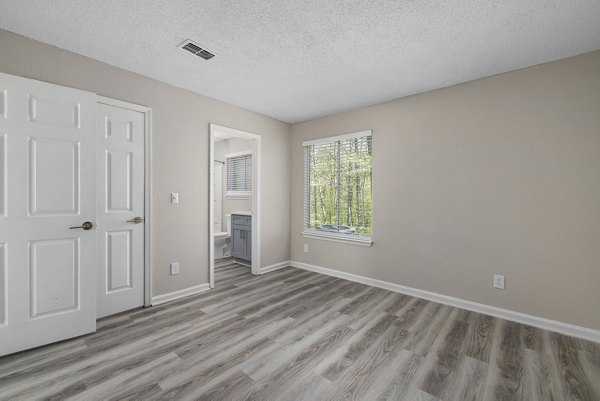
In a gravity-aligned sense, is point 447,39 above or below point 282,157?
above

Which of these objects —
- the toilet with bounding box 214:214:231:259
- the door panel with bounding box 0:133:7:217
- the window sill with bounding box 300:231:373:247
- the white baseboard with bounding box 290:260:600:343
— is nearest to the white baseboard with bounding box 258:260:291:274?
the window sill with bounding box 300:231:373:247

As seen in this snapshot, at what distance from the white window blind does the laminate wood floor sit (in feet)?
9.81

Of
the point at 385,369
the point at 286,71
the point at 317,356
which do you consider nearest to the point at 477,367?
the point at 385,369

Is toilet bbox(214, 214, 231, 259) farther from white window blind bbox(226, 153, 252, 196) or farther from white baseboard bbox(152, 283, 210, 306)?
white baseboard bbox(152, 283, 210, 306)

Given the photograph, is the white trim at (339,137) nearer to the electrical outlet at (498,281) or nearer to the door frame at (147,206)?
the electrical outlet at (498,281)

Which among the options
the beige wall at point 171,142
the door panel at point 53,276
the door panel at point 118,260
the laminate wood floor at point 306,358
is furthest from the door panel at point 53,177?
the laminate wood floor at point 306,358

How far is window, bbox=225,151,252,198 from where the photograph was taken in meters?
5.56

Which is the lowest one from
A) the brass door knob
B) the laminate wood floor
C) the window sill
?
the laminate wood floor

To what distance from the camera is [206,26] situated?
6.73 ft

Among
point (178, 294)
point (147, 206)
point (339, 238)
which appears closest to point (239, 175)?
point (339, 238)

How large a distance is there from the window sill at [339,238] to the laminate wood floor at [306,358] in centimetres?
100

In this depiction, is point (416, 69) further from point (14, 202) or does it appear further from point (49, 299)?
point (49, 299)

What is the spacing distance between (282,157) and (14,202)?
3281 millimetres

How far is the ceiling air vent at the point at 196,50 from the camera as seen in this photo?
227 centimetres
